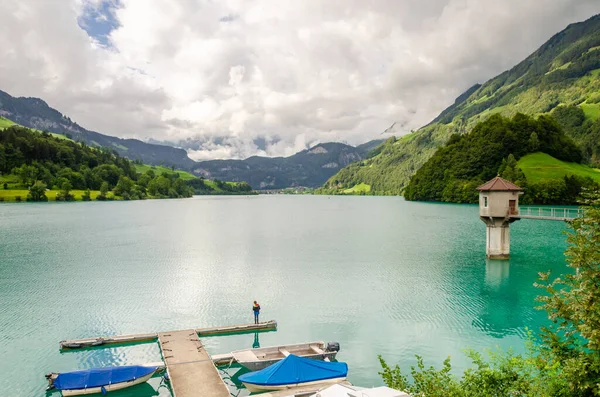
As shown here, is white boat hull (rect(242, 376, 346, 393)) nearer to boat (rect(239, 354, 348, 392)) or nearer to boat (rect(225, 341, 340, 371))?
boat (rect(239, 354, 348, 392))

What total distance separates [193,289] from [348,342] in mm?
23013

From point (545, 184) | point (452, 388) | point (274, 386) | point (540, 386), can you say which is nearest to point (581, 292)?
point (540, 386)

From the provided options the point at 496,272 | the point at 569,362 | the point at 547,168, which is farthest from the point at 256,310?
the point at 547,168

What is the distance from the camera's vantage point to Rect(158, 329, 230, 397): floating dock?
75.4 feet

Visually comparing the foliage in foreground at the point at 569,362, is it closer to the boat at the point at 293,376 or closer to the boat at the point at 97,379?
the boat at the point at 293,376

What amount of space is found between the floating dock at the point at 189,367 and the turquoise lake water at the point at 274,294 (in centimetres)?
123

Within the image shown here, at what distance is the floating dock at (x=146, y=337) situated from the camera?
100 feet

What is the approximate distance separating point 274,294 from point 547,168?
494ft

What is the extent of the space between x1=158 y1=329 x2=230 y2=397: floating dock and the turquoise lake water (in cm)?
123

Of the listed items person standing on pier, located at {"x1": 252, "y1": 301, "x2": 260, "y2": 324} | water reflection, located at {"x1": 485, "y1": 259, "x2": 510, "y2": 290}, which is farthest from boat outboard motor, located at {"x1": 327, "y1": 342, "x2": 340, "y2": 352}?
water reflection, located at {"x1": 485, "y1": 259, "x2": 510, "y2": 290}

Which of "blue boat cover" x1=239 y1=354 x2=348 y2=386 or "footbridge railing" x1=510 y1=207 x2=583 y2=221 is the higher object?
"footbridge railing" x1=510 y1=207 x2=583 y2=221

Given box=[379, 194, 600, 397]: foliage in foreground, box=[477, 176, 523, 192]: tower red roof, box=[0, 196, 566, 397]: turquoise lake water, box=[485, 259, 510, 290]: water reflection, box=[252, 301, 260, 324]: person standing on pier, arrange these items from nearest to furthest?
box=[379, 194, 600, 397]: foliage in foreground < box=[0, 196, 566, 397]: turquoise lake water < box=[252, 301, 260, 324]: person standing on pier < box=[485, 259, 510, 290]: water reflection < box=[477, 176, 523, 192]: tower red roof

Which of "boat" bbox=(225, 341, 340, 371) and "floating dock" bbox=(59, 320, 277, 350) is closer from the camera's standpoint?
"boat" bbox=(225, 341, 340, 371)

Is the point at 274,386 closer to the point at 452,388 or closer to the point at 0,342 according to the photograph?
the point at 452,388
